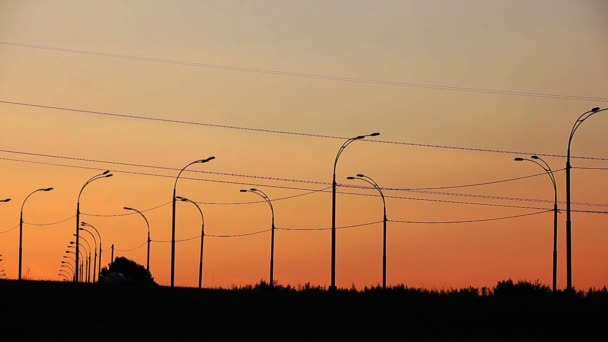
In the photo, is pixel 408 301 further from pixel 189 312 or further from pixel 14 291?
pixel 14 291

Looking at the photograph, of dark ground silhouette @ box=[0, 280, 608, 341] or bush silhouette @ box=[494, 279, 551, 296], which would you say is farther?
bush silhouette @ box=[494, 279, 551, 296]

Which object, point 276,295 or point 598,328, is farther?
point 276,295

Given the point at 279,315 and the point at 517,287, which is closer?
the point at 279,315

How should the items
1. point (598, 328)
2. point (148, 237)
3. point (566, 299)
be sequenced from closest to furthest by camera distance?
point (598, 328) → point (566, 299) → point (148, 237)

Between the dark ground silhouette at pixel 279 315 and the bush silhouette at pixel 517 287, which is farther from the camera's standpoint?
the bush silhouette at pixel 517 287

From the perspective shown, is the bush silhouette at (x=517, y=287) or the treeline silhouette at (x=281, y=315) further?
the bush silhouette at (x=517, y=287)

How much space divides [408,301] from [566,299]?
24.5 ft

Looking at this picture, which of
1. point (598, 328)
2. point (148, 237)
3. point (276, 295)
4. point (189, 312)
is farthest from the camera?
point (148, 237)

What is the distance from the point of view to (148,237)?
441 ft

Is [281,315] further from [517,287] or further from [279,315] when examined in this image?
[517,287]

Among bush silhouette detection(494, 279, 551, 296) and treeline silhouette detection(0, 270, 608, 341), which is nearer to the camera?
treeline silhouette detection(0, 270, 608, 341)

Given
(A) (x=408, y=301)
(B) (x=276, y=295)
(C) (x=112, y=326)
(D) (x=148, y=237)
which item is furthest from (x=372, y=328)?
(D) (x=148, y=237)

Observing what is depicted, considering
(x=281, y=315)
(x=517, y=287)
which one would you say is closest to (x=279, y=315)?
(x=281, y=315)

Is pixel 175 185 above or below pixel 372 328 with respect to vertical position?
above
